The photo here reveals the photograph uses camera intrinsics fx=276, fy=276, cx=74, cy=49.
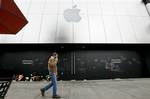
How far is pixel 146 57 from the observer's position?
19.1m

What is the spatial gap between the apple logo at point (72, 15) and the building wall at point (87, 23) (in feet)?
0.96

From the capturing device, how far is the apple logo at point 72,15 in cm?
1972

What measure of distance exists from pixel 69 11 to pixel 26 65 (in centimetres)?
507

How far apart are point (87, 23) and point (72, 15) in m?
1.33

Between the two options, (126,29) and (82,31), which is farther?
(126,29)

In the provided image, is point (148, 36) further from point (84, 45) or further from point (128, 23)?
point (84, 45)

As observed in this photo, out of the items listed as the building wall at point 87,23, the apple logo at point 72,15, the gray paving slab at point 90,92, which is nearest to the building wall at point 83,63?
the building wall at point 87,23

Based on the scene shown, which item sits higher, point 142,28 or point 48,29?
point 142,28

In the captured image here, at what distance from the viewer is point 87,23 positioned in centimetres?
1953

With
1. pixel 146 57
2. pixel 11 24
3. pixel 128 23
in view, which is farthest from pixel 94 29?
pixel 11 24

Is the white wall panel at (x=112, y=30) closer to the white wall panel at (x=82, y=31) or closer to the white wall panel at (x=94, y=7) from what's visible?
the white wall panel at (x=94, y=7)

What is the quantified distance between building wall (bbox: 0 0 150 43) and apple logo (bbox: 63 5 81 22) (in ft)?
0.96

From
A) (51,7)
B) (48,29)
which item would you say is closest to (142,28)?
(48,29)

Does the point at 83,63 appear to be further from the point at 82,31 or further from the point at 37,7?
the point at 37,7
